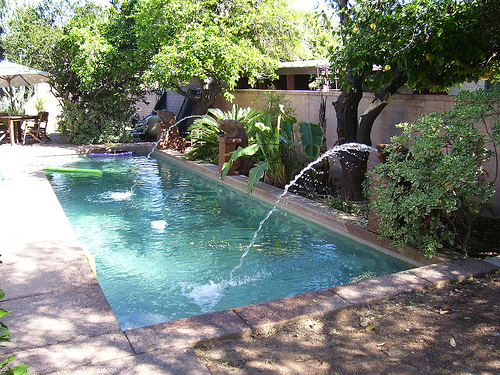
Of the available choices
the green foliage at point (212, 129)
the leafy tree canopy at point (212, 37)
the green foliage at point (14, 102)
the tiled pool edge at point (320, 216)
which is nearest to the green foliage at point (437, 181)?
the tiled pool edge at point (320, 216)

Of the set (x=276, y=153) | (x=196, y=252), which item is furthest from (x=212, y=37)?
(x=196, y=252)

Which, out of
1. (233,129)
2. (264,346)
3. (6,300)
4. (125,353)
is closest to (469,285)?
(264,346)

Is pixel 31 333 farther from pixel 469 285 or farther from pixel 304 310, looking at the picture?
pixel 469 285

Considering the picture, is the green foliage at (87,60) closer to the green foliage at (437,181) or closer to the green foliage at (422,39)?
the green foliage at (422,39)

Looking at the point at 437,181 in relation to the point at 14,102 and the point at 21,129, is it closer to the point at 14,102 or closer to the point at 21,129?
the point at 21,129

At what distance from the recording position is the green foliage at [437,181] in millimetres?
4578

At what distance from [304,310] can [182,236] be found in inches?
123

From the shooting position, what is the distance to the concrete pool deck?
290cm

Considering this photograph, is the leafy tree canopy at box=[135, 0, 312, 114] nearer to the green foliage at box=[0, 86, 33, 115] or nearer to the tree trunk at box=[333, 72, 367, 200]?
the tree trunk at box=[333, 72, 367, 200]

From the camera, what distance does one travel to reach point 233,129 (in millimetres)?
9867

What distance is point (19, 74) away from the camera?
13.2 metres

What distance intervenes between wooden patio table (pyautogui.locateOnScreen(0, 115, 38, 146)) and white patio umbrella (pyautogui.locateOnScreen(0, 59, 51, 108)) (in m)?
1.24

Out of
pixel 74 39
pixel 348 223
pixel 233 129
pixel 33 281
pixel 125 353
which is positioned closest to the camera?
pixel 125 353

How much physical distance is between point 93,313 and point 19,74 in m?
11.9
